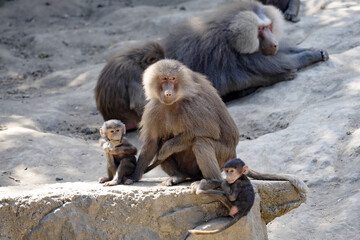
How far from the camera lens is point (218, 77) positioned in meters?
7.75

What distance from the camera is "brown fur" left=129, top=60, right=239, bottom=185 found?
4098 mm

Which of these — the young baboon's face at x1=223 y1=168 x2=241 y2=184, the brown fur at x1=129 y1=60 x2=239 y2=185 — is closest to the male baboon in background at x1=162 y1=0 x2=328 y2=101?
the brown fur at x1=129 y1=60 x2=239 y2=185

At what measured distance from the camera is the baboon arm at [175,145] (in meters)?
4.12

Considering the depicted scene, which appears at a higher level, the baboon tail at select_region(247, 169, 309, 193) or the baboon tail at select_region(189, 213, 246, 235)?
the baboon tail at select_region(189, 213, 246, 235)

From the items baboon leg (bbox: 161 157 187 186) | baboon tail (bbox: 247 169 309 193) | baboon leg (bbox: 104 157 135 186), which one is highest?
baboon leg (bbox: 104 157 135 186)

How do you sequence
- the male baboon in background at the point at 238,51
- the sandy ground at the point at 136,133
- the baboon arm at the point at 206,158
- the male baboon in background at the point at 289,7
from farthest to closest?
the male baboon in background at the point at 289,7 < the male baboon in background at the point at 238,51 < the sandy ground at the point at 136,133 < the baboon arm at the point at 206,158

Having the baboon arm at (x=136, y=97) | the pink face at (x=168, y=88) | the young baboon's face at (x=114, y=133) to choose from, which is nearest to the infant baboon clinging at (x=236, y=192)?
the pink face at (x=168, y=88)

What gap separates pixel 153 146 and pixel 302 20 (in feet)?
20.4

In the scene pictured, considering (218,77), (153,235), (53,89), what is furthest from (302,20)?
(153,235)

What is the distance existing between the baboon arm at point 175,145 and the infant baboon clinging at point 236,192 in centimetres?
50

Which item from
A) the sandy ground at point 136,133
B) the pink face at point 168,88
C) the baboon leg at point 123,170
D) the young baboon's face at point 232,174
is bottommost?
the sandy ground at point 136,133

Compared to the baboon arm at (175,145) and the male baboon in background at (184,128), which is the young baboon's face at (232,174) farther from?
the baboon arm at (175,145)

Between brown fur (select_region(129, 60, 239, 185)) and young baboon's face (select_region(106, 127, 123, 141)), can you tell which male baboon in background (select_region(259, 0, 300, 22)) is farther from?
young baboon's face (select_region(106, 127, 123, 141))

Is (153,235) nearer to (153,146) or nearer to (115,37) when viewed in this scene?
(153,146)
